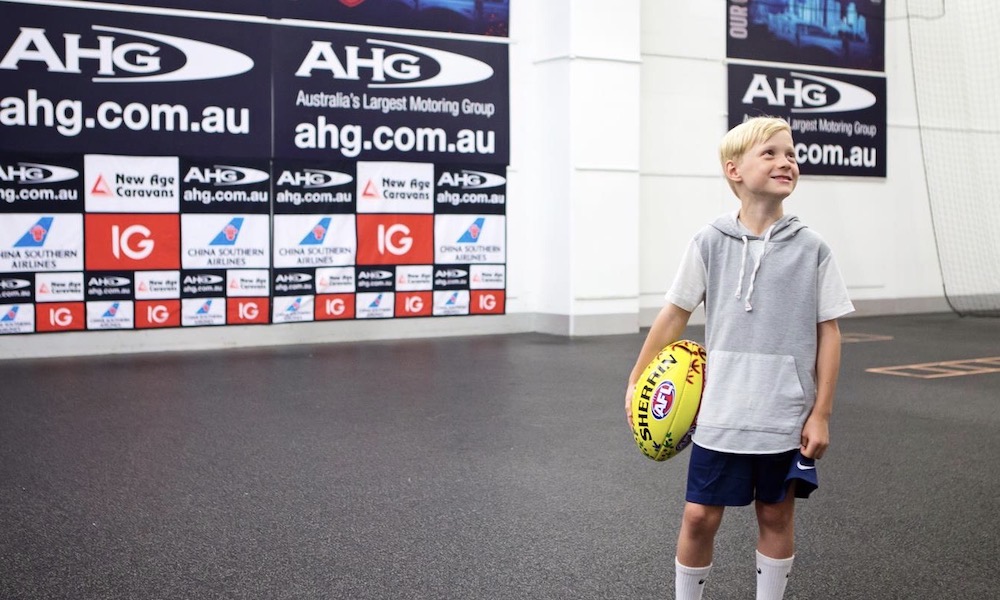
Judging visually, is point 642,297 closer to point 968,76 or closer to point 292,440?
point 968,76

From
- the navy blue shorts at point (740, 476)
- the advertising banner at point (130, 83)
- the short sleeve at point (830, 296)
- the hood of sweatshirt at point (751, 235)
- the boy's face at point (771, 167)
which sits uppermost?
the advertising banner at point (130, 83)

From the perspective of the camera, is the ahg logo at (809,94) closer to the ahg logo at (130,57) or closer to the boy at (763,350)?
the ahg logo at (130,57)

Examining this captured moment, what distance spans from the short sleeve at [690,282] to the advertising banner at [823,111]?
9.95 m

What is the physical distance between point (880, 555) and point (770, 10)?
387 inches

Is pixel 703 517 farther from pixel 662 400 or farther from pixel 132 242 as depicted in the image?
pixel 132 242

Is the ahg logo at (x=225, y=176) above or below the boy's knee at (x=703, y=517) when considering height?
above

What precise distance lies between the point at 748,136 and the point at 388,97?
8.15 meters

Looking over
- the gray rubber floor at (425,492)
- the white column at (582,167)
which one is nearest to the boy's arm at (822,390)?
the gray rubber floor at (425,492)

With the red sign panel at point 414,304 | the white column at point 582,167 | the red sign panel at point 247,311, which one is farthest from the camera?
the white column at point 582,167

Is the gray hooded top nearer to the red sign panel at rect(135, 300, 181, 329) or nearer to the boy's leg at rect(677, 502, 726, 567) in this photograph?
the boy's leg at rect(677, 502, 726, 567)

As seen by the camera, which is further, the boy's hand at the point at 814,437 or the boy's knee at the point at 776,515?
the boy's knee at the point at 776,515

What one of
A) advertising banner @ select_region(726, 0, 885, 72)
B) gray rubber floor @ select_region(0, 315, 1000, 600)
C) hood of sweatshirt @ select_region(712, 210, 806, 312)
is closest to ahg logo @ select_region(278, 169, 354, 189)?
gray rubber floor @ select_region(0, 315, 1000, 600)

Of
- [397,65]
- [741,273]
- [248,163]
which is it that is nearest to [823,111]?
[397,65]

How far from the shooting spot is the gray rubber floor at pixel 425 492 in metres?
3.60
